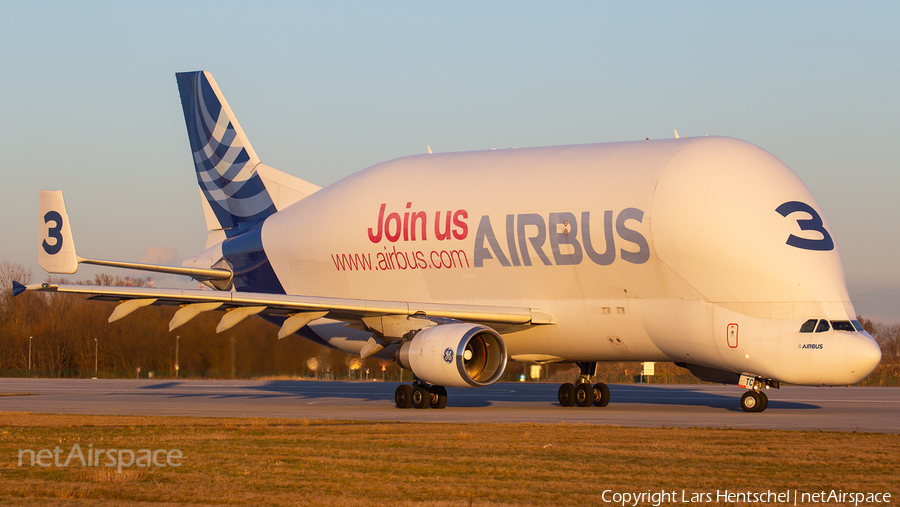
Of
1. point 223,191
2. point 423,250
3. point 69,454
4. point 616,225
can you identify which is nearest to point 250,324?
point 223,191

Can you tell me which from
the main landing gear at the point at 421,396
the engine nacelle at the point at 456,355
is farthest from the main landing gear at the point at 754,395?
the main landing gear at the point at 421,396

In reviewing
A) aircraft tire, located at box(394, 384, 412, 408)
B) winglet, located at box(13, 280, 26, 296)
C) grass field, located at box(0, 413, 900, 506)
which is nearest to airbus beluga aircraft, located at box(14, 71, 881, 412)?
aircraft tire, located at box(394, 384, 412, 408)

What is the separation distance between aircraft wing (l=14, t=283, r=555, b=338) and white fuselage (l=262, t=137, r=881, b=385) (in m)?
0.66

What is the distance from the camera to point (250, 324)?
3766 centimetres

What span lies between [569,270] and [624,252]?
1579mm

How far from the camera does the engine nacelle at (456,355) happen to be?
21.7 m

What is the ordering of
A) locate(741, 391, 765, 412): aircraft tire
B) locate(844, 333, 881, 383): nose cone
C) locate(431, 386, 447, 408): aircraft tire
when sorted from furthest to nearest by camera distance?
1. locate(431, 386, 447, 408): aircraft tire
2. locate(741, 391, 765, 412): aircraft tire
3. locate(844, 333, 881, 383): nose cone

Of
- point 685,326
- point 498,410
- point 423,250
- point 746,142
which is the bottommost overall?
point 498,410

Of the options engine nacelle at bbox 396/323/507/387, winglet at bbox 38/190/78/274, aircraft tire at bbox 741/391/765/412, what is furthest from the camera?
winglet at bbox 38/190/78/274

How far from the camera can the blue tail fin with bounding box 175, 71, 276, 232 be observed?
32.0 metres

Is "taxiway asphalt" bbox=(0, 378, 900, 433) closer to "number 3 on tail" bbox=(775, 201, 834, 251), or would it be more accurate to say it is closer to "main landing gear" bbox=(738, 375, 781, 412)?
"main landing gear" bbox=(738, 375, 781, 412)

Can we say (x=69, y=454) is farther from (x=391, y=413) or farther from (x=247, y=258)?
(x=247, y=258)

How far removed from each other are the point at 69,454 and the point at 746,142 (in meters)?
16.1

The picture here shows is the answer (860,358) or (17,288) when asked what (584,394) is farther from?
(17,288)
